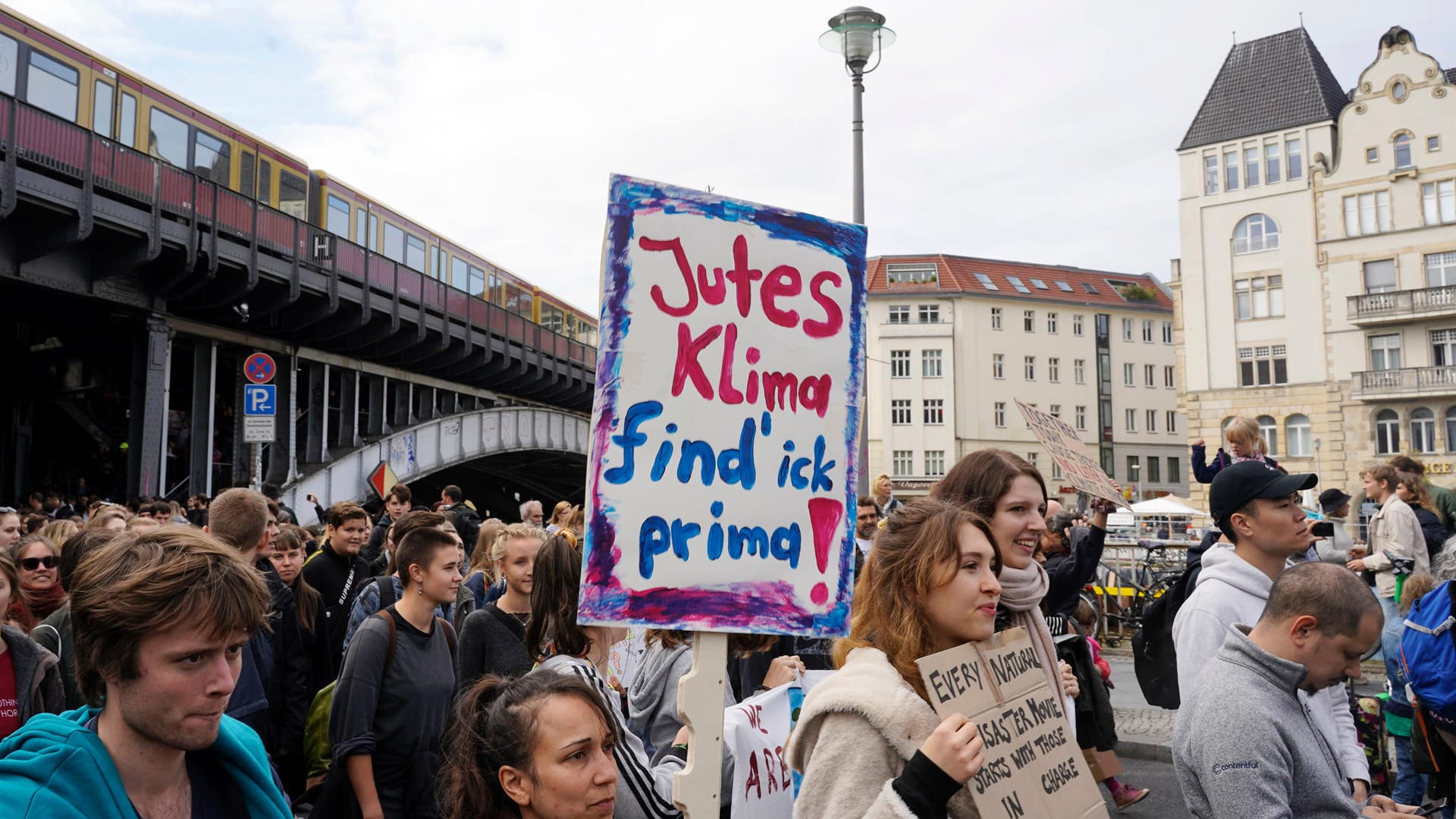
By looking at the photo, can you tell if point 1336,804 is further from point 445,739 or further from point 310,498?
point 310,498

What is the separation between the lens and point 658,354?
2738mm

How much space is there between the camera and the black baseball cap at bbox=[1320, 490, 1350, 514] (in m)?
8.70

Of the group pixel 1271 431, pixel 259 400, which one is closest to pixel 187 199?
pixel 259 400

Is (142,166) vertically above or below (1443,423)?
above

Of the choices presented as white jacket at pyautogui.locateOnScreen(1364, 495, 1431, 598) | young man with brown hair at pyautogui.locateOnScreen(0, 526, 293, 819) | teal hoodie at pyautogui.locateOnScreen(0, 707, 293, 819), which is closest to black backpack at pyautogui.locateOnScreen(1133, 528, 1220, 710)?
young man with brown hair at pyautogui.locateOnScreen(0, 526, 293, 819)

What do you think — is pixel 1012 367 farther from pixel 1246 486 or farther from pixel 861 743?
pixel 861 743

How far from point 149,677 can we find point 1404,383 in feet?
160

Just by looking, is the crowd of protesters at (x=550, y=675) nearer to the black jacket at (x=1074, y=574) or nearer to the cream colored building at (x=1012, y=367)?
the black jacket at (x=1074, y=574)

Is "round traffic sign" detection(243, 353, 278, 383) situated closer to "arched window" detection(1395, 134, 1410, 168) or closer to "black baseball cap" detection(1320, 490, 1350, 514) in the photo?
"black baseball cap" detection(1320, 490, 1350, 514)

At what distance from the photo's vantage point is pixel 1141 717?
959cm

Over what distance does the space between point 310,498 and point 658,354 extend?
20.3 metres

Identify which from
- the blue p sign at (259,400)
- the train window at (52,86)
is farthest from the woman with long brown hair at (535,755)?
the train window at (52,86)

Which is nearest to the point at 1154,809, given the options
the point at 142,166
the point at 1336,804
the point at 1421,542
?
the point at 1421,542

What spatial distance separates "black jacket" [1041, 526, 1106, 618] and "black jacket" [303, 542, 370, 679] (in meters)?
3.99
